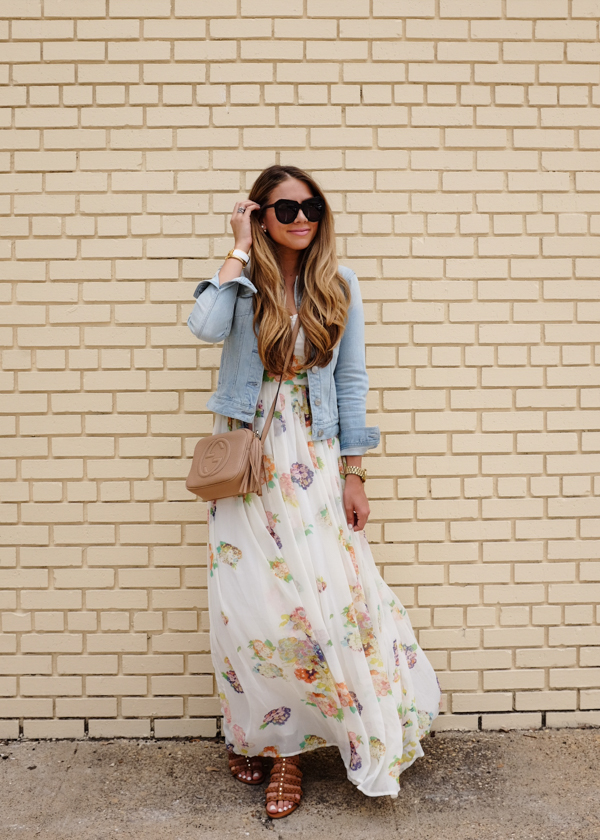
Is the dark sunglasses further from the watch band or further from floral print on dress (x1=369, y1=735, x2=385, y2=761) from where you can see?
floral print on dress (x1=369, y1=735, x2=385, y2=761)

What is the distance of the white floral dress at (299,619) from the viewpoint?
249 cm

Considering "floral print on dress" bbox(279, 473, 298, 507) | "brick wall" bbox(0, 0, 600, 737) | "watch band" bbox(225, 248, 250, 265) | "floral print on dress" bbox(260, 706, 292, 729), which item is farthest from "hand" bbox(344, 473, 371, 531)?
"watch band" bbox(225, 248, 250, 265)

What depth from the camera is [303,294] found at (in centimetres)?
260

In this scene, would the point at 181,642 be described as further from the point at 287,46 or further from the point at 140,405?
the point at 287,46

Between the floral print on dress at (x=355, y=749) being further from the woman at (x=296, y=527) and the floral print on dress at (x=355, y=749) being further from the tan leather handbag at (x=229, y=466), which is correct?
the tan leather handbag at (x=229, y=466)

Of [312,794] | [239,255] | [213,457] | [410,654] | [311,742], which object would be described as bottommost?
[312,794]

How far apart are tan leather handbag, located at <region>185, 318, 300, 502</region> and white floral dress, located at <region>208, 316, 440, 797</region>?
0.15 m

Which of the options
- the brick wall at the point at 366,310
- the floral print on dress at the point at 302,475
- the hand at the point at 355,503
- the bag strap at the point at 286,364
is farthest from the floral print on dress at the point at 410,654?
the bag strap at the point at 286,364

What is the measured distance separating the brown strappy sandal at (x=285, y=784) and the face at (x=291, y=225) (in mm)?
1900

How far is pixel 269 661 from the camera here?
8.23ft

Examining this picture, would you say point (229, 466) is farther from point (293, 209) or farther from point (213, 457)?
point (293, 209)

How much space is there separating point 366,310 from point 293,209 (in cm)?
71

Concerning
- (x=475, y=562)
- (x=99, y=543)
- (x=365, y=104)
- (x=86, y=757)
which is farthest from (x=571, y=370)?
(x=86, y=757)

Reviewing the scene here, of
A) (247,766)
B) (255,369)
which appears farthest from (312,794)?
(255,369)
